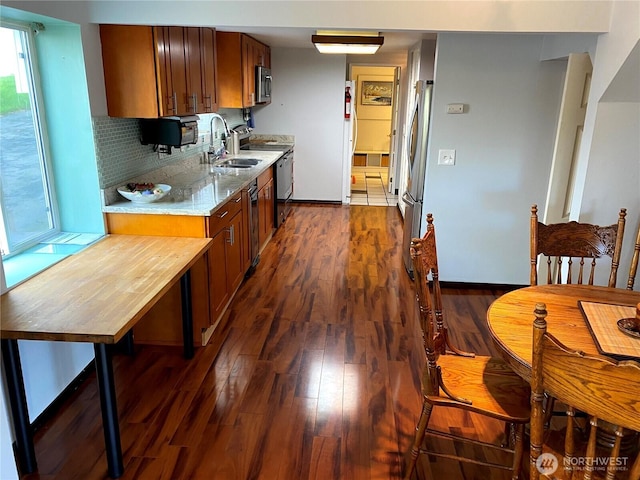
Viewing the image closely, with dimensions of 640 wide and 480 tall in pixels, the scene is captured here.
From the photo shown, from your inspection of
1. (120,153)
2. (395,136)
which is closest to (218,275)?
(120,153)

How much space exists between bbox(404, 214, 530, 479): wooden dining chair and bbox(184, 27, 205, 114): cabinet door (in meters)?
2.19

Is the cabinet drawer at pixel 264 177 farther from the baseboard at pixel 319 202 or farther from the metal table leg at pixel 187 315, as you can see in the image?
the baseboard at pixel 319 202

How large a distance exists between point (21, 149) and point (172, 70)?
107 cm

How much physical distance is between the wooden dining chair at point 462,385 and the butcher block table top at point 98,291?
3.77 feet

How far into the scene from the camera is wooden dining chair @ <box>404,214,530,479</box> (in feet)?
6.00

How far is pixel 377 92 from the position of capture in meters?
10.2

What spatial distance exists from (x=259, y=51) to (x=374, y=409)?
4581 millimetres

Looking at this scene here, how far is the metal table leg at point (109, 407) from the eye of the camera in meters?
1.89

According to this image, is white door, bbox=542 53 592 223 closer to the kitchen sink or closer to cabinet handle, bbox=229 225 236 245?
cabinet handle, bbox=229 225 236 245

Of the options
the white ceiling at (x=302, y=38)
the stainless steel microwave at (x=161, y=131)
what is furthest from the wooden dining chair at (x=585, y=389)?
the white ceiling at (x=302, y=38)

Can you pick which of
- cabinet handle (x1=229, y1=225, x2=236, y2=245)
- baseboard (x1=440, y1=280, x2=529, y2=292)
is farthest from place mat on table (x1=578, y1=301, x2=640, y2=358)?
cabinet handle (x1=229, y1=225, x2=236, y2=245)

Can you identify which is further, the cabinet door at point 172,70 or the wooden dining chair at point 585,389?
the cabinet door at point 172,70

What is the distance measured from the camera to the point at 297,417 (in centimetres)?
244

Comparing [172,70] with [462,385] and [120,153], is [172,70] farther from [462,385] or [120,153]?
[462,385]
